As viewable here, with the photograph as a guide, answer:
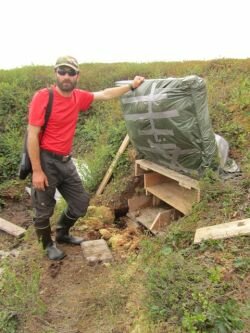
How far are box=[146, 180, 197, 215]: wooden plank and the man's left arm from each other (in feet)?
4.86

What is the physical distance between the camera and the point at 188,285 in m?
2.80

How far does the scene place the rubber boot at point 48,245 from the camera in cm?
424

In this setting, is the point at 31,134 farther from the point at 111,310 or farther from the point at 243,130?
the point at 243,130

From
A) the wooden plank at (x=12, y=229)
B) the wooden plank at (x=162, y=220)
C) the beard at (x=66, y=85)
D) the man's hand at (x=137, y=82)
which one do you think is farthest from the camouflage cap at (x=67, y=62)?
the wooden plank at (x=12, y=229)

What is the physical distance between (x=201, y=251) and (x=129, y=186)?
8.25 ft

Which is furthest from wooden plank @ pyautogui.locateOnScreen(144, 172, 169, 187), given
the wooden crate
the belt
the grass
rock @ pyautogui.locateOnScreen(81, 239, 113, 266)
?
the grass

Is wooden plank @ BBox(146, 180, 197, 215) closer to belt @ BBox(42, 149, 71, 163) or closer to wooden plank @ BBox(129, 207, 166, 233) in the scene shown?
wooden plank @ BBox(129, 207, 166, 233)

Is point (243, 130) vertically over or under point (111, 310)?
over

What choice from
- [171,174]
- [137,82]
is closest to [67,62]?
[137,82]

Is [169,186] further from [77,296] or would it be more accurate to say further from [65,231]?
[77,296]

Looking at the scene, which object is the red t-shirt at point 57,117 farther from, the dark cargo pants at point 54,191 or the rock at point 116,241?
the rock at point 116,241

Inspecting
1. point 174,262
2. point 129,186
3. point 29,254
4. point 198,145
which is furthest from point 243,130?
point 29,254

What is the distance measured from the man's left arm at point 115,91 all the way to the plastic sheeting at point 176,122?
0.07 meters

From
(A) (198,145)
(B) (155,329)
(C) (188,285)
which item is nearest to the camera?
(B) (155,329)
